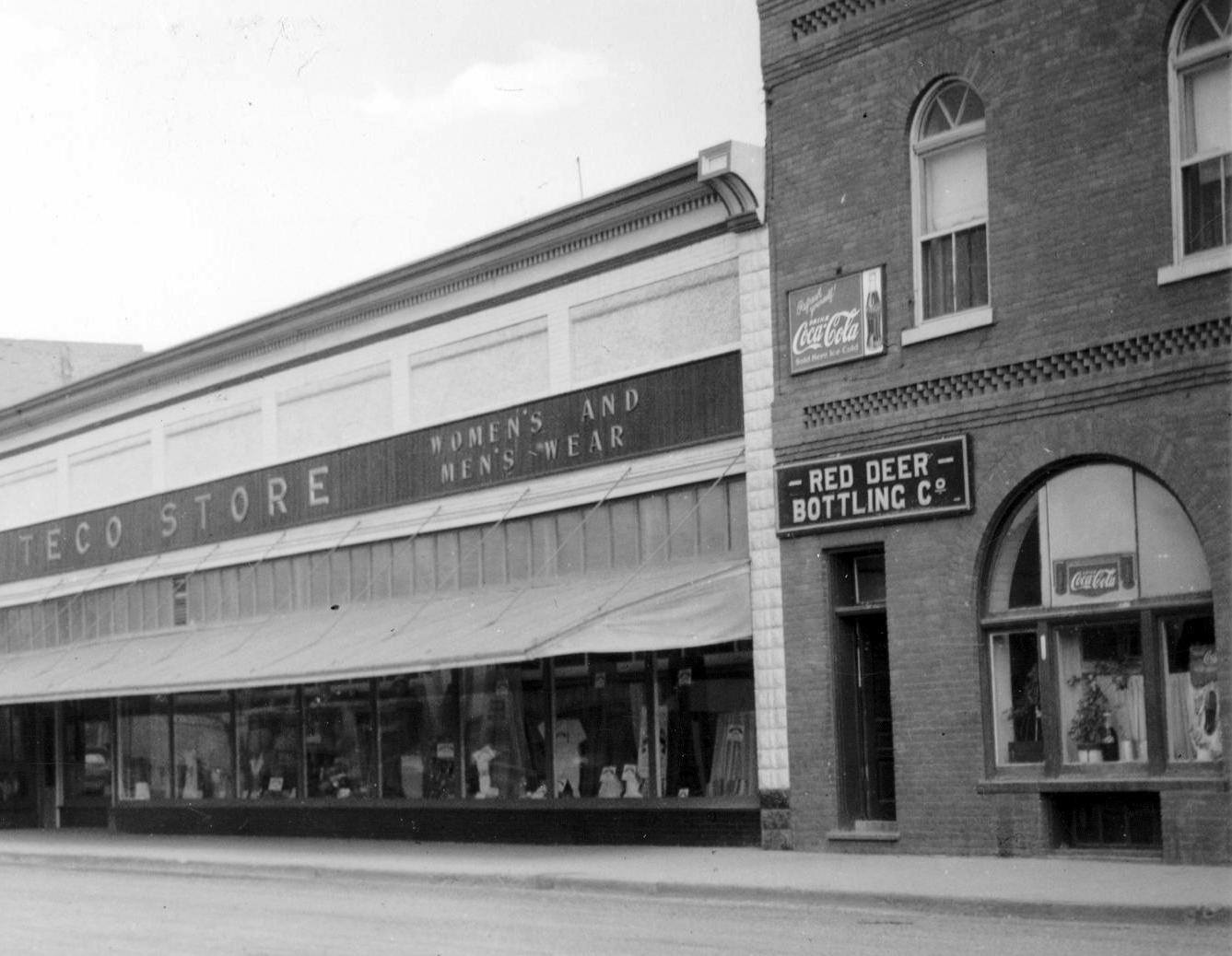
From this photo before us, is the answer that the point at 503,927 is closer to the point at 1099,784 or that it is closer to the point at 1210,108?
the point at 1099,784

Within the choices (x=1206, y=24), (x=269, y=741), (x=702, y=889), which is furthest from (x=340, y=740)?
(x=1206, y=24)

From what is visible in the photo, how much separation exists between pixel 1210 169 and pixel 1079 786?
5.43 meters

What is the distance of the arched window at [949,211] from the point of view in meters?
19.2

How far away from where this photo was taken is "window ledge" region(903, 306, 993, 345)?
18.9 m

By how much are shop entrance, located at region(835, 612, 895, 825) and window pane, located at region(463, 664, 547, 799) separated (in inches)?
198

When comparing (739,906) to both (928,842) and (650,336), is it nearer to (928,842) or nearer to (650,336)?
(928,842)

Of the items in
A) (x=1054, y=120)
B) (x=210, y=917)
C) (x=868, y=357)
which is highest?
(x=1054, y=120)

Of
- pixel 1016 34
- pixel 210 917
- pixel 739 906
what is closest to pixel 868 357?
pixel 1016 34

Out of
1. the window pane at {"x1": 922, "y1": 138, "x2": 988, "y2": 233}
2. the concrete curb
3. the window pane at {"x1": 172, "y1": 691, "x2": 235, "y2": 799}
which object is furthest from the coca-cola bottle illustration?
the window pane at {"x1": 172, "y1": 691, "x2": 235, "y2": 799}

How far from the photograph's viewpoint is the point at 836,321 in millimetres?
20391

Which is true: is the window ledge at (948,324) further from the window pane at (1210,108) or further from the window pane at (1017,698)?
the window pane at (1017,698)

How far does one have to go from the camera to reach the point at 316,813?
28547mm

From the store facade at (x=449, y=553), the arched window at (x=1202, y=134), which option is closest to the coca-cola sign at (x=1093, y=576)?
the arched window at (x=1202, y=134)

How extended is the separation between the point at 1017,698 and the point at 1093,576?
1464 mm
